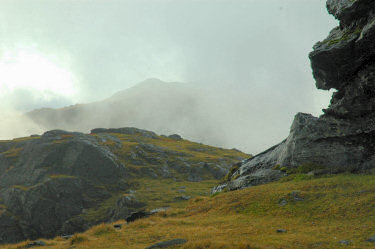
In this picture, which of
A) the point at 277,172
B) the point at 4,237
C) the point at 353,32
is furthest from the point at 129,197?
the point at 353,32

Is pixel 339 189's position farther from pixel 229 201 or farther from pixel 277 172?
pixel 277 172

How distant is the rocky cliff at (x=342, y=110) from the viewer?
105 ft

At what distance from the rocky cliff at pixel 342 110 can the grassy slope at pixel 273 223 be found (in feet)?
18.4

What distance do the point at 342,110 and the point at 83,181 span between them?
9455 cm

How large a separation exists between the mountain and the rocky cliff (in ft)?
134

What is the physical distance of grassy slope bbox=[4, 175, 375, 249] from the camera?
54.7 feet

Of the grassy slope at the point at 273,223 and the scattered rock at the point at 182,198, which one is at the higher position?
the scattered rock at the point at 182,198

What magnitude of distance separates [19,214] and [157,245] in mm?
90588

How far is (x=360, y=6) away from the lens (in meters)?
31.6

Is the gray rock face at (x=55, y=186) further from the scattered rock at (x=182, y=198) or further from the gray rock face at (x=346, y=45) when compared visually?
the gray rock face at (x=346, y=45)

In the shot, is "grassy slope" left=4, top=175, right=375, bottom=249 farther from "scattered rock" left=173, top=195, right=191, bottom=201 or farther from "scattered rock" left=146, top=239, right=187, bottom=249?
"scattered rock" left=173, top=195, right=191, bottom=201

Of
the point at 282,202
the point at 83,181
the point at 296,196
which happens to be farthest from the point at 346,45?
the point at 83,181

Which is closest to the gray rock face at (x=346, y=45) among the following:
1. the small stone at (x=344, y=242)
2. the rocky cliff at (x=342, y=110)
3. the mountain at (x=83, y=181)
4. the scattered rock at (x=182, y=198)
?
the rocky cliff at (x=342, y=110)

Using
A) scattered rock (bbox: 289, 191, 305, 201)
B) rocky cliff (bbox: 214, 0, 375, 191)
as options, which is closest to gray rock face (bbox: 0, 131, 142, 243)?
rocky cliff (bbox: 214, 0, 375, 191)
